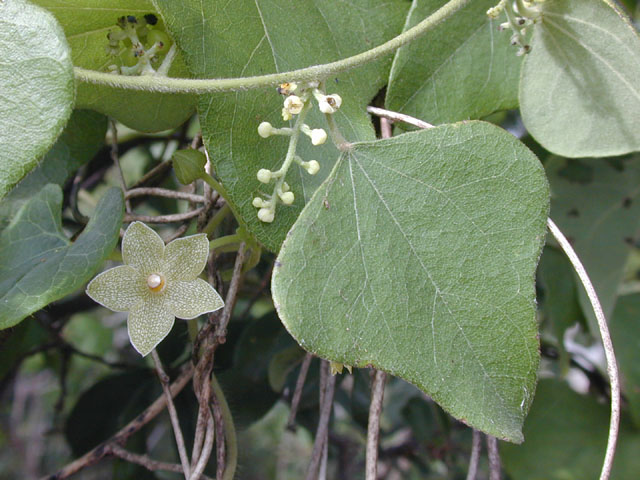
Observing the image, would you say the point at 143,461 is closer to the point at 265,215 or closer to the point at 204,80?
the point at 265,215

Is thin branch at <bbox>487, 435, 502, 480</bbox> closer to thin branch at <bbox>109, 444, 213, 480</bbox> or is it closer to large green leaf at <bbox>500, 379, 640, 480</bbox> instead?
thin branch at <bbox>109, 444, 213, 480</bbox>

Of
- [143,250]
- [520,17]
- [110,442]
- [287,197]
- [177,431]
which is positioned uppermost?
[520,17]

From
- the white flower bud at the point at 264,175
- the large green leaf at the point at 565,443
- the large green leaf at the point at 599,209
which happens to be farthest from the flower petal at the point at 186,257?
the large green leaf at the point at 565,443

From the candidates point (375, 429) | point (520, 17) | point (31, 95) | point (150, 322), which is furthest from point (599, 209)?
point (31, 95)

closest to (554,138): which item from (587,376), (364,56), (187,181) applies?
(364,56)

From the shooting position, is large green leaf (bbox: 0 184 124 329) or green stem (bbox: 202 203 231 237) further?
green stem (bbox: 202 203 231 237)

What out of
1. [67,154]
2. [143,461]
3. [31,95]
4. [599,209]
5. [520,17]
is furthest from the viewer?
[599,209]

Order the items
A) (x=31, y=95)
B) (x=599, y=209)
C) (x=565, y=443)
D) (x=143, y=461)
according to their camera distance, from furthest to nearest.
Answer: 1. (x=565, y=443)
2. (x=599, y=209)
3. (x=143, y=461)
4. (x=31, y=95)

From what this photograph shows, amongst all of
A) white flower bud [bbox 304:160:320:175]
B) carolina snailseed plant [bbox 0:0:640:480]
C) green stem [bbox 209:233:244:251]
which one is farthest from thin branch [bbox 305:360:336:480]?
white flower bud [bbox 304:160:320:175]
